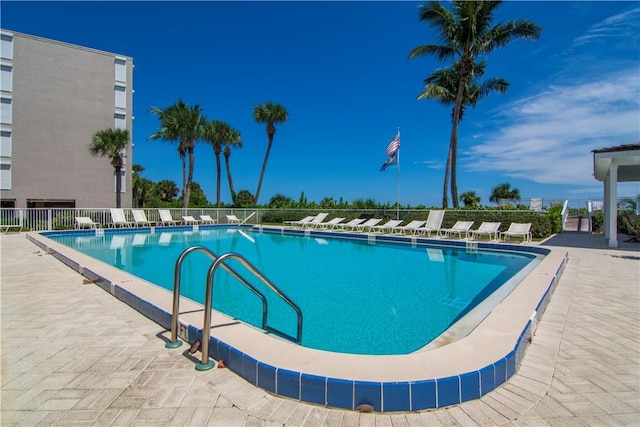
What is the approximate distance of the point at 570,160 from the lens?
66.2ft

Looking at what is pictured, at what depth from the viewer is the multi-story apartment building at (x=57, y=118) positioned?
69.1ft

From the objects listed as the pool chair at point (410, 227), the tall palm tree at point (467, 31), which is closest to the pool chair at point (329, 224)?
the pool chair at point (410, 227)

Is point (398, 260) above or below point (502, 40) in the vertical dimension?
below

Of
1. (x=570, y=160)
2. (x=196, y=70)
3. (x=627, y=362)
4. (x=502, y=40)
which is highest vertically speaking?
(x=196, y=70)

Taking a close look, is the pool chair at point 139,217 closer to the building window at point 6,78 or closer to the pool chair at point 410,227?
the pool chair at point 410,227

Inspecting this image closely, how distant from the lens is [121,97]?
24.5 m

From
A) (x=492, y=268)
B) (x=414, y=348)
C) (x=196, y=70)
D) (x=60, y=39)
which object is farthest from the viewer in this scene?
(x=196, y=70)

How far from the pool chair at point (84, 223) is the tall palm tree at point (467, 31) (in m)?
16.2

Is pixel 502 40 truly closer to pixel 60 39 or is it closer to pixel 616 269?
pixel 616 269

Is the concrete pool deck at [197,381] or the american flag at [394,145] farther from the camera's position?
the american flag at [394,145]

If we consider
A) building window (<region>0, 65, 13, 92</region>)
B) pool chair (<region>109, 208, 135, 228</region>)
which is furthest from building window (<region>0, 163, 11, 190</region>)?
pool chair (<region>109, 208, 135, 228</region>)

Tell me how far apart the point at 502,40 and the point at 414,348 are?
16514 mm

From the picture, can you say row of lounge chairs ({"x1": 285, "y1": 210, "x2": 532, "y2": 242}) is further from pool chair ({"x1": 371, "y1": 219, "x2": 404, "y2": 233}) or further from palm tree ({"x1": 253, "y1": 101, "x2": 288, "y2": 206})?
palm tree ({"x1": 253, "y1": 101, "x2": 288, "y2": 206})

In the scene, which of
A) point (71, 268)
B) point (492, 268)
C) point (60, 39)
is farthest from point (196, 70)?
point (492, 268)
